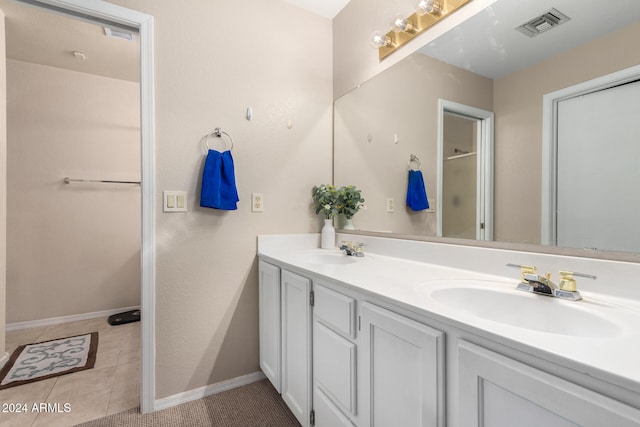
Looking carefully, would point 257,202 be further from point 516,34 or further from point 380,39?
point 516,34

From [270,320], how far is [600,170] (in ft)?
5.03

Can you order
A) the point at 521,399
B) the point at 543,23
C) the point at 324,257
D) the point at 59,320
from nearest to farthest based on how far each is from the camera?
1. the point at 521,399
2. the point at 543,23
3. the point at 324,257
4. the point at 59,320

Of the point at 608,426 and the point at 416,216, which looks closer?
the point at 608,426

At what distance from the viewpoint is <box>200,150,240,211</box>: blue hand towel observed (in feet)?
5.30

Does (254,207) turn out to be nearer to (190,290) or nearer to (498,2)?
(190,290)

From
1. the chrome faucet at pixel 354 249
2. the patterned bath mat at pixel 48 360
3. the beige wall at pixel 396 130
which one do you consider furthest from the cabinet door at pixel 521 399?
the patterned bath mat at pixel 48 360

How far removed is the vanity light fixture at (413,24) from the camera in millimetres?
1406

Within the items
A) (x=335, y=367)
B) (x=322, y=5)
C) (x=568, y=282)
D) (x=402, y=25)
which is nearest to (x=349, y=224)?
(x=335, y=367)

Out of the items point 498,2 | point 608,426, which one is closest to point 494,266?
point 608,426

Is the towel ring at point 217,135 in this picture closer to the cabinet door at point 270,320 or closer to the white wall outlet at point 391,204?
the cabinet door at point 270,320

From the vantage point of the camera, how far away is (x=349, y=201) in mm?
1949

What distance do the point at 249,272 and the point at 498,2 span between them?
5.81 ft

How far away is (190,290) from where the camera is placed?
167 cm

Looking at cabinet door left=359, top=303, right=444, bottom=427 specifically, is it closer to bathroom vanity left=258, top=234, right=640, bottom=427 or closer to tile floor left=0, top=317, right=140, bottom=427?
bathroom vanity left=258, top=234, right=640, bottom=427
